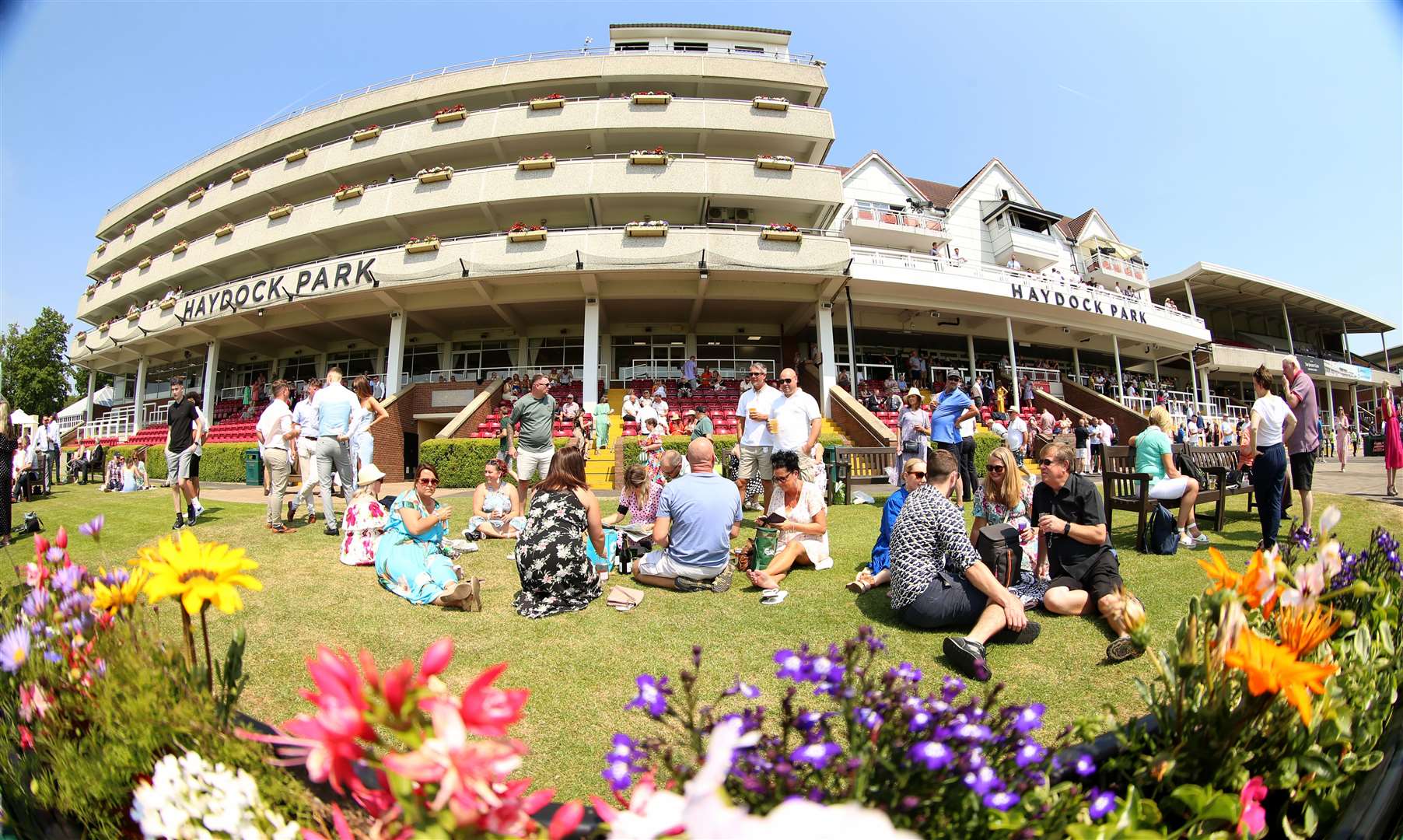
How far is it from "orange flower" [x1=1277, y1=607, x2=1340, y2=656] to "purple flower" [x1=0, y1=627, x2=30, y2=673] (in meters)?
2.88

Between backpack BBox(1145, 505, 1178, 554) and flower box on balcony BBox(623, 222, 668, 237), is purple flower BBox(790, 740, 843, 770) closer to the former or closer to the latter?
backpack BBox(1145, 505, 1178, 554)

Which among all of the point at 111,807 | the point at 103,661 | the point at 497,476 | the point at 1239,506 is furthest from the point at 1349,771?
the point at 1239,506

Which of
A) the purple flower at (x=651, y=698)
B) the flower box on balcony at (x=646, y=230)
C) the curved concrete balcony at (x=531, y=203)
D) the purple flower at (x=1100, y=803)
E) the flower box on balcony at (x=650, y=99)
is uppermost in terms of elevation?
the flower box on balcony at (x=650, y=99)

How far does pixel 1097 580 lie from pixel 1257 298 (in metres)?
43.4

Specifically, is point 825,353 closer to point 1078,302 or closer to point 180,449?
point 1078,302

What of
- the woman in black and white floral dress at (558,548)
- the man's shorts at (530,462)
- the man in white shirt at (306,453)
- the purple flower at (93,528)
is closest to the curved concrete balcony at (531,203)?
the man in white shirt at (306,453)

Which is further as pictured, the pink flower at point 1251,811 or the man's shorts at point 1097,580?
the man's shorts at point 1097,580

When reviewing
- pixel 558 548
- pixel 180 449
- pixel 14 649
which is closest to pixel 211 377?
pixel 180 449

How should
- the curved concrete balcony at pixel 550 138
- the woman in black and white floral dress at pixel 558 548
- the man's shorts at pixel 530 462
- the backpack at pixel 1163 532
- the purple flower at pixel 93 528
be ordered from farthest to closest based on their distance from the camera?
the curved concrete balcony at pixel 550 138
the man's shorts at pixel 530 462
the backpack at pixel 1163 532
the woman in black and white floral dress at pixel 558 548
the purple flower at pixel 93 528

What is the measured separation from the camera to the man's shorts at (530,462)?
7844mm

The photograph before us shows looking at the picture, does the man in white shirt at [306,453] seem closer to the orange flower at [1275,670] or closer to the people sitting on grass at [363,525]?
the people sitting on grass at [363,525]

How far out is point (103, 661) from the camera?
4.58 ft

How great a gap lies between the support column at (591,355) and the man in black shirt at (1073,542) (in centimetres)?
1348

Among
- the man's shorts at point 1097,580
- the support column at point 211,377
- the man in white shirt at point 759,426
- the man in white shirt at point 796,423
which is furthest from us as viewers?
the support column at point 211,377
